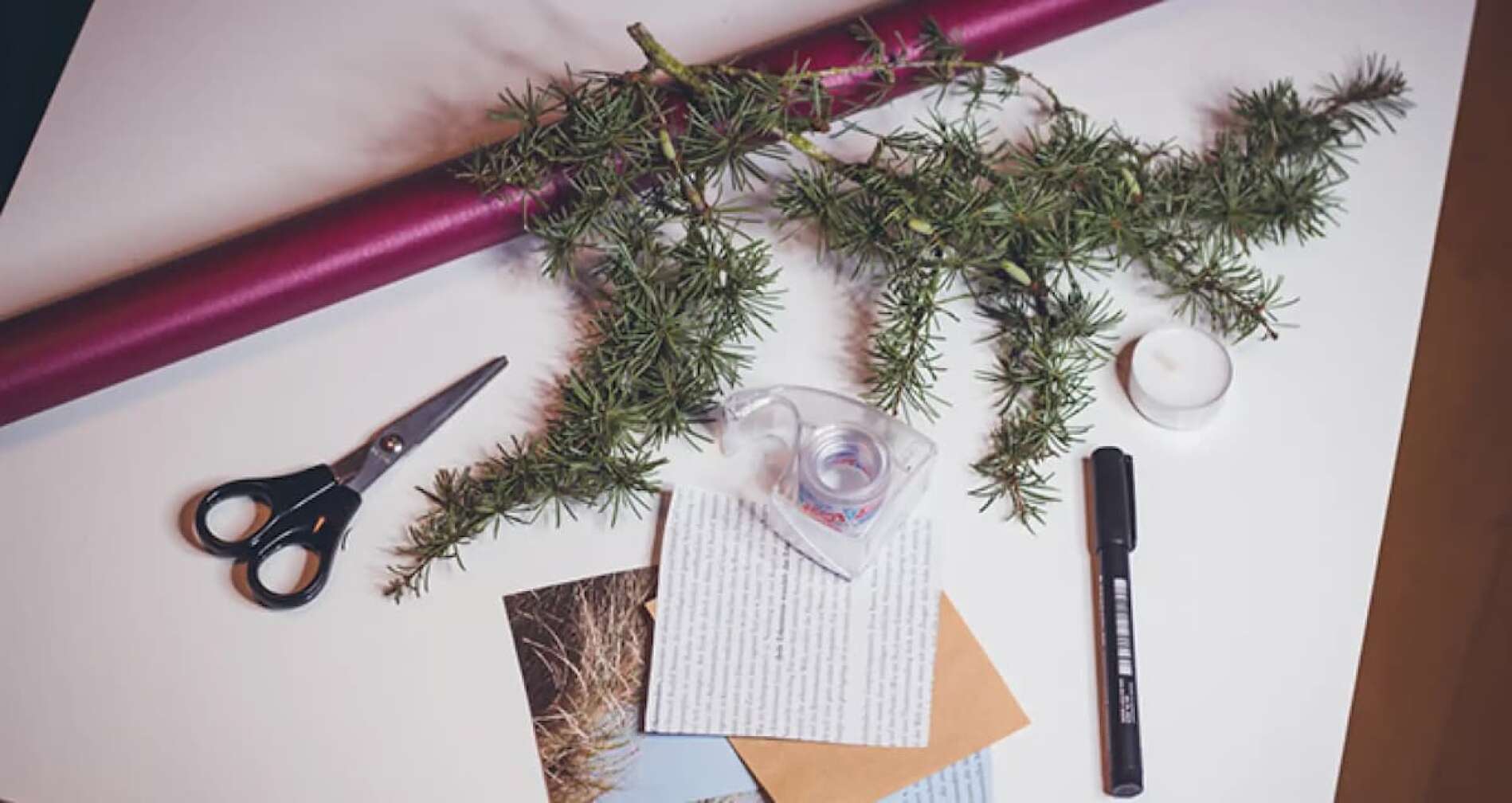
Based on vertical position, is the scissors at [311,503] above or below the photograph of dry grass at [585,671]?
above

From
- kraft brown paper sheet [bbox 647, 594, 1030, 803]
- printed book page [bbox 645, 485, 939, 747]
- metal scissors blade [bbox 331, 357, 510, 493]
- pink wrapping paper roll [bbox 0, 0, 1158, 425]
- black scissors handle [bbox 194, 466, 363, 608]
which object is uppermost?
pink wrapping paper roll [bbox 0, 0, 1158, 425]

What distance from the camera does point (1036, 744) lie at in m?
0.85

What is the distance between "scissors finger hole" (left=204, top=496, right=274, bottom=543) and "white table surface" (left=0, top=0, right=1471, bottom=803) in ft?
0.08

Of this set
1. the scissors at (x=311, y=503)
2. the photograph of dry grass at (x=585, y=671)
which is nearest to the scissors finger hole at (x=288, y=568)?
the scissors at (x=311, y=503)

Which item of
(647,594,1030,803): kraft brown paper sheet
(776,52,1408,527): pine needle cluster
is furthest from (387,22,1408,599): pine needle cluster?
(647,594,1030,803): kraft brown paper sheet

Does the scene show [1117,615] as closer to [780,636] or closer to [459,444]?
[780,636]

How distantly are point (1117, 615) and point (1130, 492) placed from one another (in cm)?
8

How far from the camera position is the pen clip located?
88cm

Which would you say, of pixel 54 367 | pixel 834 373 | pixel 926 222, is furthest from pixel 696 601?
pixel 54 367

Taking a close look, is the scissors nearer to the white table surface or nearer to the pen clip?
the white table surface

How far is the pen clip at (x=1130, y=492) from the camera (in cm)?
88

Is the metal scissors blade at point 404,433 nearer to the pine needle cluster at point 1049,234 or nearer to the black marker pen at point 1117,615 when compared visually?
the pine needle cluster at point 1049,234

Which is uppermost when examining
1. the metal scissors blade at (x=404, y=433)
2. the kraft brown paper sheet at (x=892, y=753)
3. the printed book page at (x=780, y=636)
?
the metal scissors blade at (x=404, y=433)

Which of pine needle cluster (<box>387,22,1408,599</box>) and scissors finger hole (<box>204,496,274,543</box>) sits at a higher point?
pine needle cluster (<box>387,22,1408,599</box>)
